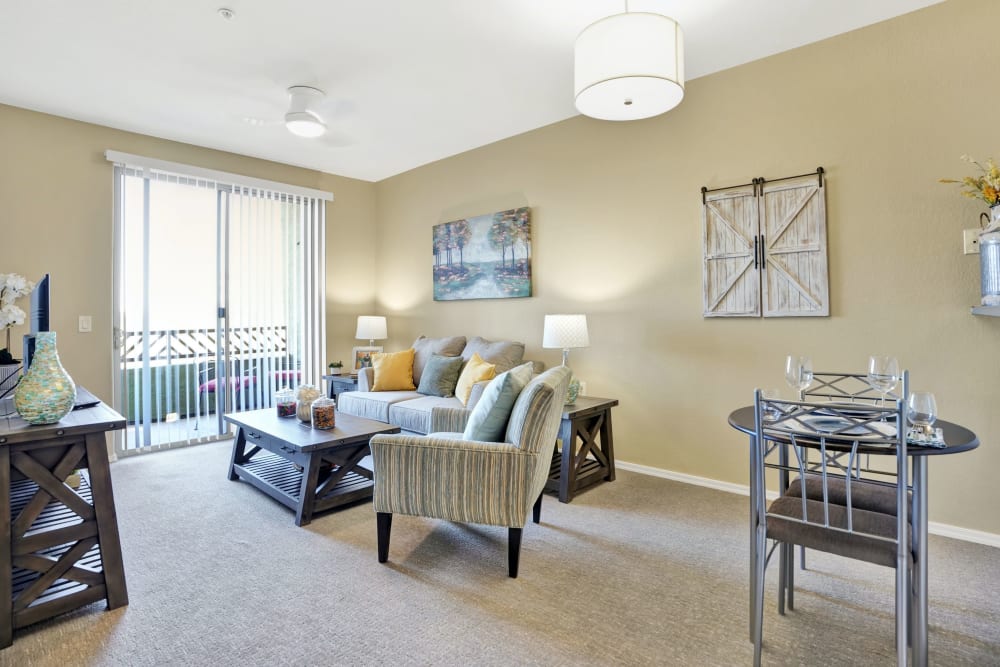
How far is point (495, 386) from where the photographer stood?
A: 2375mm

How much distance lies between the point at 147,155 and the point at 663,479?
4973mm

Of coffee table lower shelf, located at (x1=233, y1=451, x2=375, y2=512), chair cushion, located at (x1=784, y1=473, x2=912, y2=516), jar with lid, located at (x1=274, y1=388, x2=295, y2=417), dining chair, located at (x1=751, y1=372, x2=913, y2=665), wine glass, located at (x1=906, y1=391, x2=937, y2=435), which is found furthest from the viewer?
jar with lid, located at (x1=274, y1=388, x2=295, y2=417)

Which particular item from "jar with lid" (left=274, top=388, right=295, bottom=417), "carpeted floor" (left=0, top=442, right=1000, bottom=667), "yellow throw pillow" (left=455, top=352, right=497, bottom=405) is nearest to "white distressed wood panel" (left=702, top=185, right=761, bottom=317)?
"carpeted floor" (left=0, top=442, right=1000, bottom=667)

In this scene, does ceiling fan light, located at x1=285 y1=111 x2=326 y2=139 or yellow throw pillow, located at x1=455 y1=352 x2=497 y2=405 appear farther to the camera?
yellow throw pillow, located at x1=455 y1=352 x2=497 y2=405

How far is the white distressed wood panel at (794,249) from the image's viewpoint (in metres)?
2.92

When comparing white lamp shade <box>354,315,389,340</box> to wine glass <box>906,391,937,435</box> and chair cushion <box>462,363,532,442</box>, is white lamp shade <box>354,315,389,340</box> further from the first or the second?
wine glass <box>906,391,937,435</box>

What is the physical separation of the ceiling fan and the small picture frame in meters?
2.28

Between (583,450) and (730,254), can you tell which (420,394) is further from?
(730,254)

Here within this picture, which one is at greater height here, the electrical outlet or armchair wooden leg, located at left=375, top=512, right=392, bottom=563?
the electrical outlet

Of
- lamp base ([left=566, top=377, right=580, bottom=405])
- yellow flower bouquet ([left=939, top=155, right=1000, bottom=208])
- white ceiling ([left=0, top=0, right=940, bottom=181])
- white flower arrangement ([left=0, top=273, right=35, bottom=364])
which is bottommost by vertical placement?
lamp base ([left=566, top=377, right=580, bottom=405])

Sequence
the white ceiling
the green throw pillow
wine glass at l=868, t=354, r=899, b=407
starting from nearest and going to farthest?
1. wine glass at l=868, t=354, r=899, b=407
2. the white ceiling
3. the green throw pillow

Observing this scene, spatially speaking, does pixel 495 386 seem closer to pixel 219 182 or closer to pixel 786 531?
pixel 786 531

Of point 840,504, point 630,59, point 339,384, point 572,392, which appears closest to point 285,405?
point 339,384

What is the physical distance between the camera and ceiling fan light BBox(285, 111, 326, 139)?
3.56m
